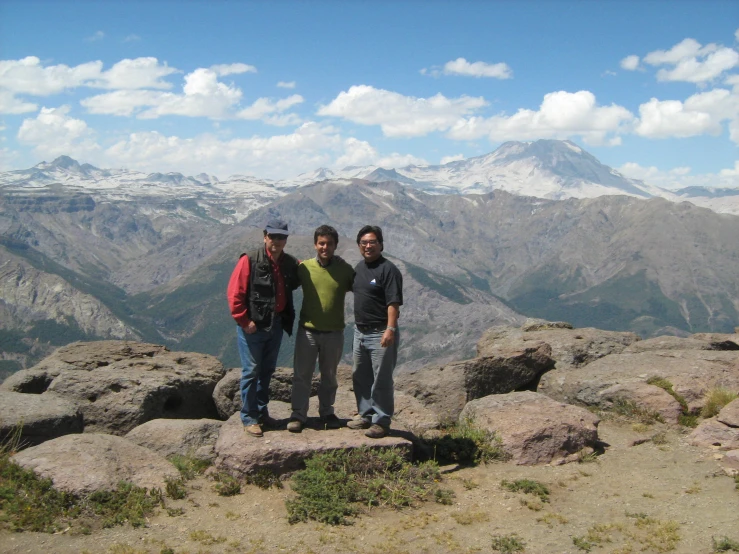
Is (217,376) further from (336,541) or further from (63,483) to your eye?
(336,541)

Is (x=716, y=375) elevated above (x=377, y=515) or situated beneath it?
elevated above

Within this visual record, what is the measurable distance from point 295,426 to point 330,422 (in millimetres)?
934

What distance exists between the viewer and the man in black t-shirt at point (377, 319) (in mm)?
11833

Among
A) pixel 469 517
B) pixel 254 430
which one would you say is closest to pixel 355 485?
pixel 469 517

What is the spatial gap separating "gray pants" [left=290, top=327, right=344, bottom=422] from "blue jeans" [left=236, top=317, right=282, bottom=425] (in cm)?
51

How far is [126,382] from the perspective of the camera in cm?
1694

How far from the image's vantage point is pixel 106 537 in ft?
31.3

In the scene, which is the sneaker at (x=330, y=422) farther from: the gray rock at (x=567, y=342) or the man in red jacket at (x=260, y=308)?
the gray rock at (x=567, y=342)

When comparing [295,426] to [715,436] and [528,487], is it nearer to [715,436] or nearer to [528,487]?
[528,487]

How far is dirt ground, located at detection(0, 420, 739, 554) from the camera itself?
9.44 metres

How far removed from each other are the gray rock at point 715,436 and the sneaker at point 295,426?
936cm

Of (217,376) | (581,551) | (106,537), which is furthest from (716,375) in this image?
(106,537)

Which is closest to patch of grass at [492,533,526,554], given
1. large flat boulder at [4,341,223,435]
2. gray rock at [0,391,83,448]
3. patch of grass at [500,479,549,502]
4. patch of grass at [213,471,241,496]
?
patch of grass at [500,479,549,502]

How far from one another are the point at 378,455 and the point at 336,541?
7.71 ft
